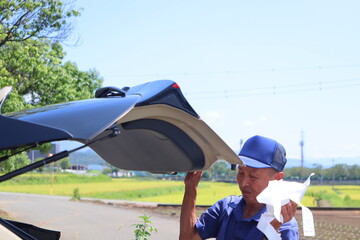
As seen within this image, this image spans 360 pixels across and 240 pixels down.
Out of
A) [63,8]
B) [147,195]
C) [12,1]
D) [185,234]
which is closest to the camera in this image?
[185,234]

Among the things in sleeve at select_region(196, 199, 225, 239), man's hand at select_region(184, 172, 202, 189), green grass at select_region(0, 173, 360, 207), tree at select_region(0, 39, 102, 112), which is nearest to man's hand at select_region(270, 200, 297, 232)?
man's hand at select_region(184, 172, 202, 189)

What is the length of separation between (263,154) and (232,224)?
1.48 feet

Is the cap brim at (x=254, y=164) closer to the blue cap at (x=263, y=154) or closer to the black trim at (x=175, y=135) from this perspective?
the blue cap at (x=263, y=154)

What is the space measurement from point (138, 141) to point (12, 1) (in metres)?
21.1

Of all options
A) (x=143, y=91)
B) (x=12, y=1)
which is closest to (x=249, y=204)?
(x=143, y=91)

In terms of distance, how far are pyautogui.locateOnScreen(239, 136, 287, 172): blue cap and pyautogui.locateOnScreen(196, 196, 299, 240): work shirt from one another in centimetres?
26

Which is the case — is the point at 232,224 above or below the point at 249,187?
below

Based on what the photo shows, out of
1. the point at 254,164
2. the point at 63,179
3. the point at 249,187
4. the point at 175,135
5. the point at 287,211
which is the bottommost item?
the point at 287,211

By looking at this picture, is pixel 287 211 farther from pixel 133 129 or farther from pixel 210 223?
pixel 210 223

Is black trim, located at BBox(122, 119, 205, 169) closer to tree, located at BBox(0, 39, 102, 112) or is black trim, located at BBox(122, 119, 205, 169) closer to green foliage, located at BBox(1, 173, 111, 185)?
tree, located at BBox(0, 39, 102, 112)

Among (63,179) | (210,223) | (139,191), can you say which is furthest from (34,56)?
(63,179)

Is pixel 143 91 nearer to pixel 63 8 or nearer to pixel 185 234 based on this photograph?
pixel 185 234

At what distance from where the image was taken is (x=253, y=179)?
3.59 metres

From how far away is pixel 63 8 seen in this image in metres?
24.9
